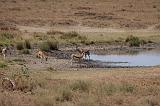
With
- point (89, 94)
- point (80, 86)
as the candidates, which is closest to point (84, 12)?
point (80, 86)

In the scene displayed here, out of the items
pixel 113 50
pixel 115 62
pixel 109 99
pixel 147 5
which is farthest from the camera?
pixel 147 5

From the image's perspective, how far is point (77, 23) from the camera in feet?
176

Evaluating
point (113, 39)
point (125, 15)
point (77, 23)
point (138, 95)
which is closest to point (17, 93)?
point (138, 95)

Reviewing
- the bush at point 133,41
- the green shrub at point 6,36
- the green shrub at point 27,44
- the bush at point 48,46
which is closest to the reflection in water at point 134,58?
the bush at point 133,41

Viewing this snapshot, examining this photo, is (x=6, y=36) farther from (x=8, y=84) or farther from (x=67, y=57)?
(x=8, y=84)

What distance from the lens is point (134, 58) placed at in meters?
34.2

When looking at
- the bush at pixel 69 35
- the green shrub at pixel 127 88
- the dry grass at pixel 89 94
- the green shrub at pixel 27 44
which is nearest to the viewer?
the dry grass at pixel 89 94

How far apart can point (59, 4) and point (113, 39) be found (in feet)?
98.8

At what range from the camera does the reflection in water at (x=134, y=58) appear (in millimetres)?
31431

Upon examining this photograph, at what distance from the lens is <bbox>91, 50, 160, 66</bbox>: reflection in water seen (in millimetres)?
31431

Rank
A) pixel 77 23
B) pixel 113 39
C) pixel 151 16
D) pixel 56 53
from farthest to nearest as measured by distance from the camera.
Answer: pixel 151 16 → pixel 77 23 → pixel 113 39 → pixel 56 53

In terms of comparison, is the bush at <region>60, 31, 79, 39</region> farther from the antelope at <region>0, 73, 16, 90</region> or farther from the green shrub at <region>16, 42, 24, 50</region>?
the antelope at <region>0, 73, 16, 90</region>

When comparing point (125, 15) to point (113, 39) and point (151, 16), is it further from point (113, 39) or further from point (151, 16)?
point (113, 39)

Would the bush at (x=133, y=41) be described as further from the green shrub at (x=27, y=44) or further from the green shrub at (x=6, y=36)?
the green shrub at (x=6, y=36)
